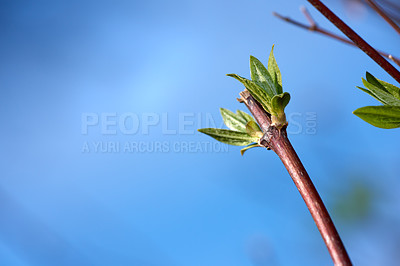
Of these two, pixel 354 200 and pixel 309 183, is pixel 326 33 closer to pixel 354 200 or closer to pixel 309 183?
pixel 309 183

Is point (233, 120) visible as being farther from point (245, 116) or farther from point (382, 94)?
point (382, 94)

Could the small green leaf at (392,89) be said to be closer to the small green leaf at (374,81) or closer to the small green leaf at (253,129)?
the small green leaf at (374,81)

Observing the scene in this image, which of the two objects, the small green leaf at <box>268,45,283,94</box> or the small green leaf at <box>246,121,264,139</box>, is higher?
the small green leaf at <box>268,45,283,94</box>

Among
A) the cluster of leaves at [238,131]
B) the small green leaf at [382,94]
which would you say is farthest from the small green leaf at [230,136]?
the small green leaf at [382,94]

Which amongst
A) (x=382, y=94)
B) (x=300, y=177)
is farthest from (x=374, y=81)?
(x=300, y=177)

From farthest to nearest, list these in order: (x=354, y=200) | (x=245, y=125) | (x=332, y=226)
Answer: (x=354, y=200), (x=245, y=125), (x=332, y=226)

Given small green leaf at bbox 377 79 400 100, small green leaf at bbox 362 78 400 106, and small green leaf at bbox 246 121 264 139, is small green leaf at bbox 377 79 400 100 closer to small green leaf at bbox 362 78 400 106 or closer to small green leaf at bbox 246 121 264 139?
small green leaf at bbox 362 78 400 106

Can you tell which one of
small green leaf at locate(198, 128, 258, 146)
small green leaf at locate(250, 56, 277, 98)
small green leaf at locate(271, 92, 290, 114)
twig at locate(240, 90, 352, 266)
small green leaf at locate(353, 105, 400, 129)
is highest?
small green leaf at locate(250, 56, 277, 98)

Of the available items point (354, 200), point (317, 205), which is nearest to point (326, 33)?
point (317, 205)

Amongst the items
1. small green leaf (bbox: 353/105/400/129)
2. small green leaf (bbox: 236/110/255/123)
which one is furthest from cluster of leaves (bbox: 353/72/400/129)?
small green leaf (bbox: 236/110/255/123)
